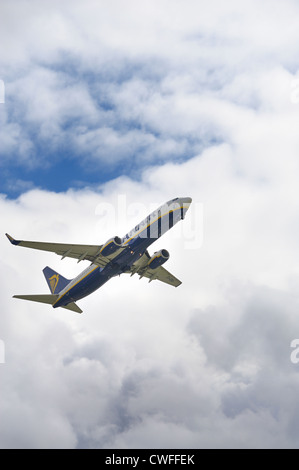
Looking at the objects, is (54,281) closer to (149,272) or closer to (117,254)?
(149,272)

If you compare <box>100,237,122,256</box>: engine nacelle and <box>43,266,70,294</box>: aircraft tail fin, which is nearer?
<box>100,237,122,256</box>: engine nacelle

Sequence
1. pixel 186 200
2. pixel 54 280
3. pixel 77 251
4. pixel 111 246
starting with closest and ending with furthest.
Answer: pixel 186 200 → pixel 111 246 → pixel 77 251 → pixel 54 280

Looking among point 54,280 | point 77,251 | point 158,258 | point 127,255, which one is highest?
Result: point 54,280

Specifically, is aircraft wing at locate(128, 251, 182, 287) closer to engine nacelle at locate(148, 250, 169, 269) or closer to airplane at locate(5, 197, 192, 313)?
airplane at locate(5, 197, 192, 313)

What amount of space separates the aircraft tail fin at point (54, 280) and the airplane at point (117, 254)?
112cm

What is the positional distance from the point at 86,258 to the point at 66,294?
8.22 m

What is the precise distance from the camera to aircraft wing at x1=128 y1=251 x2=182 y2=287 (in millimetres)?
72812

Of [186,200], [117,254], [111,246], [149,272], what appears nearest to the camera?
[186,200]

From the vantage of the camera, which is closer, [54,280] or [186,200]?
[186,200]

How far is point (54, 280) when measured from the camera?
3191 inches

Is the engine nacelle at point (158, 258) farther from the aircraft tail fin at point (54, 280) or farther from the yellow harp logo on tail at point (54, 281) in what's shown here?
the yellow harp logo on tail at point (54, 281)

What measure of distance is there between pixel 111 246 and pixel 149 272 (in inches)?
579

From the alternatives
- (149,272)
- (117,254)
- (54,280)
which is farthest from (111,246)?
(54,280)

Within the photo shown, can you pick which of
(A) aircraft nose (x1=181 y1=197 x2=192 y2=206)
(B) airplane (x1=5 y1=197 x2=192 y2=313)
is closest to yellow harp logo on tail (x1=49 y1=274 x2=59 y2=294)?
(B) airplane (x1=5 y1=197 x2=192 y2=313)
